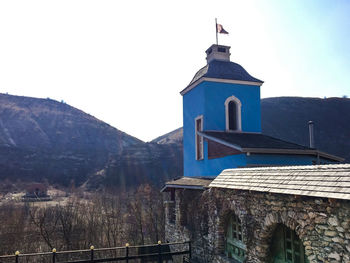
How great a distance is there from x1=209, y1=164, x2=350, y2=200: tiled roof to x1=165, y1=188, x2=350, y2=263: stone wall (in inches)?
6.1

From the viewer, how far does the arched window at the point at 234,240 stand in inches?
315

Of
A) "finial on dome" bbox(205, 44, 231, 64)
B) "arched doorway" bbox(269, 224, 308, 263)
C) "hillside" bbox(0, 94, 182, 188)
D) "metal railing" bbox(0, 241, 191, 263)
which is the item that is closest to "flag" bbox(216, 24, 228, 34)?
"finial on dome" bbox(205, 44, 231, 64)

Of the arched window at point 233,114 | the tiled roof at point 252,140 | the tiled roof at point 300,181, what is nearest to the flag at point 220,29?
the arched window at point 233,114

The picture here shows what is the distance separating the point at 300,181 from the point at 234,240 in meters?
3.43

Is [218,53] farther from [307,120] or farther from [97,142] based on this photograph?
[307,120]

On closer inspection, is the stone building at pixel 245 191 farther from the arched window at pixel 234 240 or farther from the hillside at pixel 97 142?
the hillside at pixel 97 142

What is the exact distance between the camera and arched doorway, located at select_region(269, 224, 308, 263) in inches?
238

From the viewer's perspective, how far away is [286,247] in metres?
6.40

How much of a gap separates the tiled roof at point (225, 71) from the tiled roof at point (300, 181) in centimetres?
834

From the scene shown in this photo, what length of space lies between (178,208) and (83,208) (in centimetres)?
1300

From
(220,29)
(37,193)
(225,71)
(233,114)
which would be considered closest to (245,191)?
(233,114)

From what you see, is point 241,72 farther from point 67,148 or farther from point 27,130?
point 27,130

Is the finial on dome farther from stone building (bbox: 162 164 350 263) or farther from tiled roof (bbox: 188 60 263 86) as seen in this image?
stone building (bbox: 162 164 350 263)

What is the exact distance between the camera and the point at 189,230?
37.9ft
